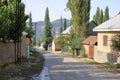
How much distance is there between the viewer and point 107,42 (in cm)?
3994

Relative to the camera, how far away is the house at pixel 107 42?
120 ft

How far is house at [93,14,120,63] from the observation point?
36.7m

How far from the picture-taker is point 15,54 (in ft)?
104

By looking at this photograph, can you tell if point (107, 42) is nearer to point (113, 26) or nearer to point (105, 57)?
point (105, 57)

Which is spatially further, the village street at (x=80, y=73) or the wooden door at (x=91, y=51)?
the wooden door at (x=91, y=51)

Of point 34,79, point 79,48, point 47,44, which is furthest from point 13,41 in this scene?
point 47,44

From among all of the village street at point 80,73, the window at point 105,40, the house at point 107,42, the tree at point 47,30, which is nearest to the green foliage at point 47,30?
the tree at point 47,30

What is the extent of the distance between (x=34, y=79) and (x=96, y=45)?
26.0 metres

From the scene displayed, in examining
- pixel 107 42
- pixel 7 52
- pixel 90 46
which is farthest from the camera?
pixel 90 46

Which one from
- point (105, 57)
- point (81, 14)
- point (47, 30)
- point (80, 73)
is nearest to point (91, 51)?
point (105, 57)

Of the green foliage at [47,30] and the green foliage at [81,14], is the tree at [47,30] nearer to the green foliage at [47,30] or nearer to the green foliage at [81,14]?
the green foliage at [47,30]

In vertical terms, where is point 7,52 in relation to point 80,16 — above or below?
below

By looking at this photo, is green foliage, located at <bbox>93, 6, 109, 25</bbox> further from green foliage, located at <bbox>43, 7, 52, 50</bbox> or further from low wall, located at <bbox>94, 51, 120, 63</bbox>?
low wall, located at <bbox>94, 51, 120, 63</bbox>

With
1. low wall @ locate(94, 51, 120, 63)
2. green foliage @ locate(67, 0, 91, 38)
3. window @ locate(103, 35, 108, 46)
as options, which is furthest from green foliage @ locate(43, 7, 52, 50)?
window @ locate(103, 35, 108, 46)
